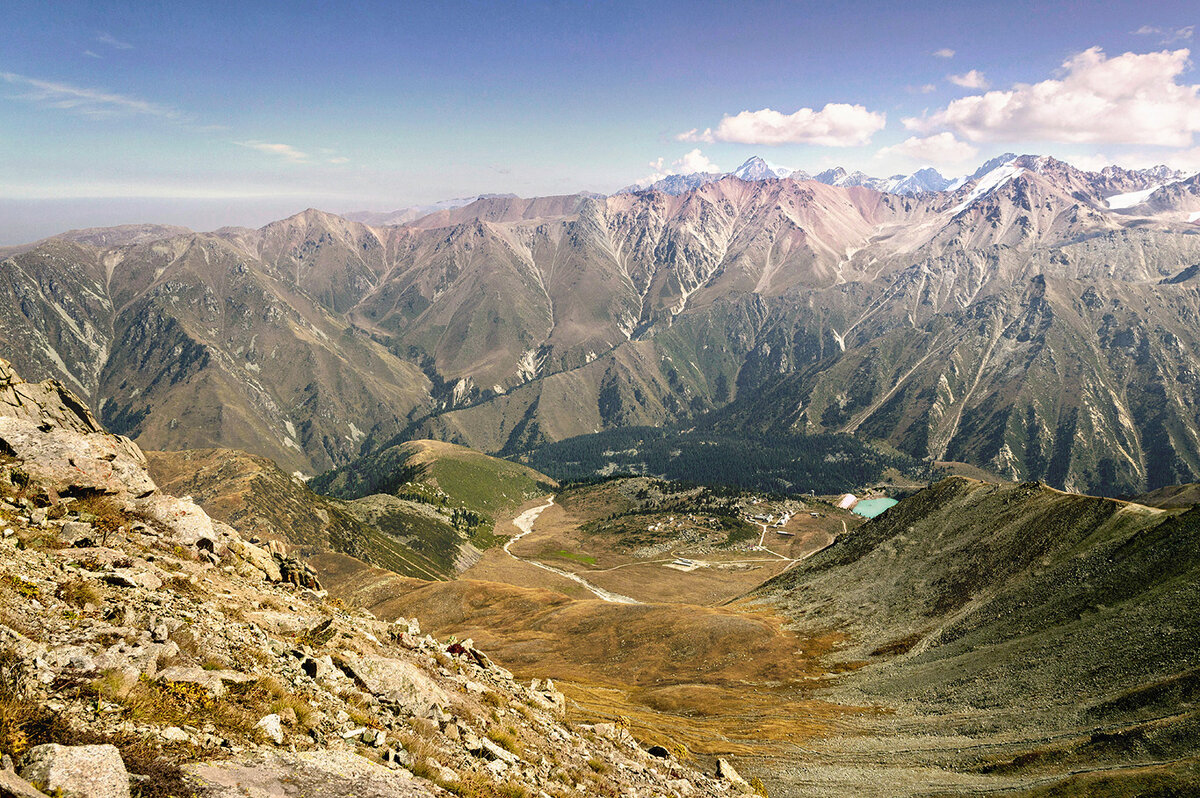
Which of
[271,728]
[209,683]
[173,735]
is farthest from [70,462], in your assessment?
[173,735]

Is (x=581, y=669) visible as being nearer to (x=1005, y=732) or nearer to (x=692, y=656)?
(x=692, y=656)

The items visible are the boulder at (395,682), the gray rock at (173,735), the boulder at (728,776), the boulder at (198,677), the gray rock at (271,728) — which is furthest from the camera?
the boulder at (728,776)

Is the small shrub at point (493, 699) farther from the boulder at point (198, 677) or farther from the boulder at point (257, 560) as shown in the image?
the boulder at point (257, 560)

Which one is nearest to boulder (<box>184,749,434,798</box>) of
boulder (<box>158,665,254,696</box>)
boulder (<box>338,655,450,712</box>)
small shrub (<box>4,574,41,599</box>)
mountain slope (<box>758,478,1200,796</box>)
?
boulder (<box>158,665,254,696</box>)

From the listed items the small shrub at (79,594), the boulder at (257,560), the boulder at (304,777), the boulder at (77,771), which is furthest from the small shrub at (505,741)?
the boulder at (257,560)

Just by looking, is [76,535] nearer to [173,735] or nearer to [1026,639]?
[173,735]

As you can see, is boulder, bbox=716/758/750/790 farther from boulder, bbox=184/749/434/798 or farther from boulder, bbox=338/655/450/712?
boulder, bbox=184/749/434/798

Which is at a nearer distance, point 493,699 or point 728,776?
point 493,699
